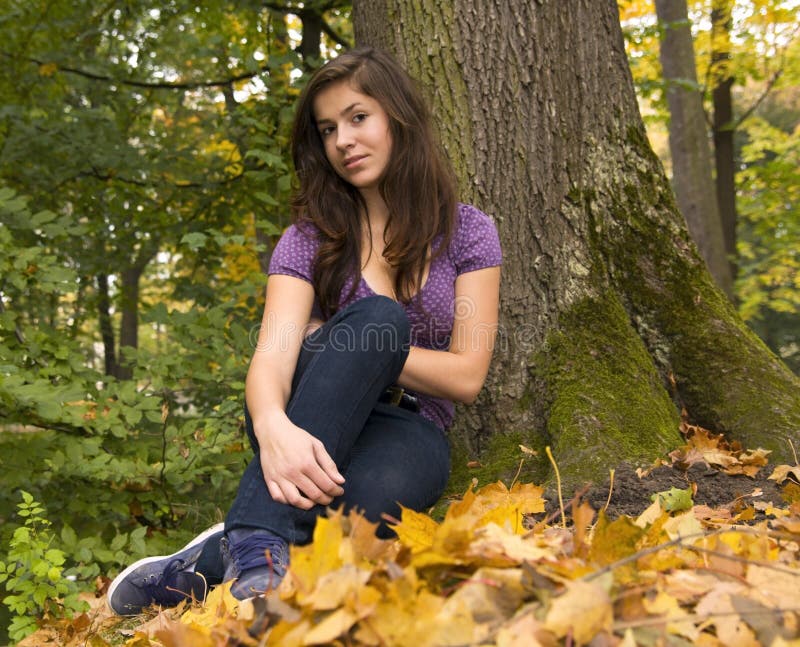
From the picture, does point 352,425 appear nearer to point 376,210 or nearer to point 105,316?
point 376,210

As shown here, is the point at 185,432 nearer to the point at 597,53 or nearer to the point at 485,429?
the point at 485,429

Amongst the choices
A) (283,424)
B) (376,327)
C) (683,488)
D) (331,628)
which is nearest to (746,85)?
(683,488)

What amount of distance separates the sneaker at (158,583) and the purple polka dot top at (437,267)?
78 cm

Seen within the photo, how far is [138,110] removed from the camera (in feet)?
19.1

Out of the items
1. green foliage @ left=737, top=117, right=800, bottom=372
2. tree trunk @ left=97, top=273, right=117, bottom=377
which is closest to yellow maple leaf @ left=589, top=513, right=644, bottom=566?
tree trunk @ left=97, top=273, right=117, bottom=377

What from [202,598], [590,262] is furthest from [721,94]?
[202,598]

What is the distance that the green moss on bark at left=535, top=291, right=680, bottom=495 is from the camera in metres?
2.21

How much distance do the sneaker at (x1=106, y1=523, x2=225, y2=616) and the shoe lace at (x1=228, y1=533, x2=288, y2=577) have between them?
0.32m

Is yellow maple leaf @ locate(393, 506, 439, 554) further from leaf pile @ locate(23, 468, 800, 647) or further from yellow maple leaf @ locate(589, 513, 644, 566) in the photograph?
yellow maple leaf @ locate(589, 513, 644, 566)

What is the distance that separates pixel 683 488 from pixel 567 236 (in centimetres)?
101

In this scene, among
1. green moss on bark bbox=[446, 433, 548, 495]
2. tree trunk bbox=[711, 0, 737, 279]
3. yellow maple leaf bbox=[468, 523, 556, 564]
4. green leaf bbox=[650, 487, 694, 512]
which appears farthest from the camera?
tree trunk bbox=[711, 0, 737, 279]

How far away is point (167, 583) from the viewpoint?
201 cm

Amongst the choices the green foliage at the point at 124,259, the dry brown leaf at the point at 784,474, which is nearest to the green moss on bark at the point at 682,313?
the dry brown leaf at the point at 784,474

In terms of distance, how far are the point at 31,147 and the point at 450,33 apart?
2.93 metres
